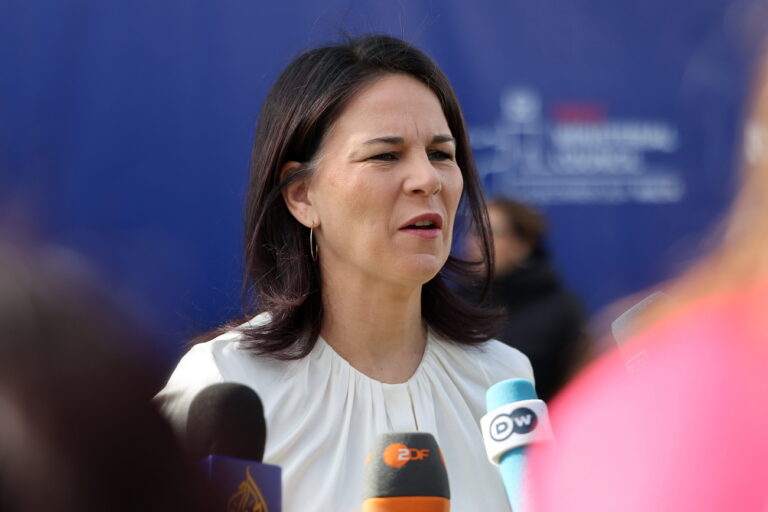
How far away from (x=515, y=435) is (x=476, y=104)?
3955 mm

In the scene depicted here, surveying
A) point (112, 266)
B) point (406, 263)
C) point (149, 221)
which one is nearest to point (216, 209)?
point (149, 221)

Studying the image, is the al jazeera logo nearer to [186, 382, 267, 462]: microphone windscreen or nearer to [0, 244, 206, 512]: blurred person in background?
[186, 382, 267, 462]: microphone windscreen

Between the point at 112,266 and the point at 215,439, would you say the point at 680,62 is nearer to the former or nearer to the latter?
the point at 215,439

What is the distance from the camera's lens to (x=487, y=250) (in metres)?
2.87

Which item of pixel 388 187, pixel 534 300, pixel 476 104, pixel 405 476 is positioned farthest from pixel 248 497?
pixel 476 104

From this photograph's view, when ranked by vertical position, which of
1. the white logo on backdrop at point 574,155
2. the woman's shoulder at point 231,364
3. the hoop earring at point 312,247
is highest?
the white logo on backdrop at point 574,155

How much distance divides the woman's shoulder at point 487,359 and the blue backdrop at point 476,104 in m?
2.19

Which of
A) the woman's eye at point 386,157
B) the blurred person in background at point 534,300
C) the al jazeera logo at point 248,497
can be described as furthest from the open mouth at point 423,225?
the blurred person in background at point 534,300

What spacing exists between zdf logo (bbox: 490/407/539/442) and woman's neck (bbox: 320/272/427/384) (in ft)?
2.38

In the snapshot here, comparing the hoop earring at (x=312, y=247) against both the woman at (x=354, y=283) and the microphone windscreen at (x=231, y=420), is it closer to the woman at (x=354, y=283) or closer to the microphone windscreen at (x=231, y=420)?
the woman at (x=354, y=283)

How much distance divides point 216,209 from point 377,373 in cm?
288

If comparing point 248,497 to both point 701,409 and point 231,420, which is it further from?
point 701,409

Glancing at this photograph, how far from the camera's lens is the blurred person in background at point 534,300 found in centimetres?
439

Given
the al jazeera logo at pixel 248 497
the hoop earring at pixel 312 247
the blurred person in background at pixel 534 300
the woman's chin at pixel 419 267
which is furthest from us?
the blurred person in background at pixel 534 300
